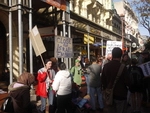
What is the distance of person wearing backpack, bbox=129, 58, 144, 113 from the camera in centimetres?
657

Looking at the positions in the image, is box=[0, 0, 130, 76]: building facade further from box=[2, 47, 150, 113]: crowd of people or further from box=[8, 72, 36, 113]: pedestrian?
box=[8, 72, 36, 113]: pedestrian

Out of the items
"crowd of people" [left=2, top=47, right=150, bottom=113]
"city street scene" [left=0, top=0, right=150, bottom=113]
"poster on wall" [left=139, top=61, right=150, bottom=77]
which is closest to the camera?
"crowd of people" [left=2, top=47, right=150, bottom=113]

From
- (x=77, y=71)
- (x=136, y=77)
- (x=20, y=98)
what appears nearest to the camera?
(x=20, y=98)

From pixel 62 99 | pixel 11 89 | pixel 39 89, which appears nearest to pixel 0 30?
pixel 39 89

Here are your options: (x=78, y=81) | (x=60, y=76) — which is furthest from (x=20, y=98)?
(x=78, y=81)

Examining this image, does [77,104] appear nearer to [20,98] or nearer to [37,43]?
[37,43]

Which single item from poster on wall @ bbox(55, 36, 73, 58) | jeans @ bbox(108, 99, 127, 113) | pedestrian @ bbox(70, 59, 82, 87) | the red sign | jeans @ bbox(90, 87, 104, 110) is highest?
the red sign

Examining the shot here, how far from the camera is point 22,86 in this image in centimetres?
383

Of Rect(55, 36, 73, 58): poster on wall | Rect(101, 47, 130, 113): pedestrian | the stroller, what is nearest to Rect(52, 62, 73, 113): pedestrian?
the stroller

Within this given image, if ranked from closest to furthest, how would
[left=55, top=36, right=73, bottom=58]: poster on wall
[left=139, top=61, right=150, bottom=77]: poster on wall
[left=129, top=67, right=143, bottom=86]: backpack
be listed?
[left=129, top=67, right=143, bottom=86]: backpack, [left=139, top=61, right=150, bottom=77]: poster on wall, [left=55, top=36, right=73, bottom=58]: poster on wall

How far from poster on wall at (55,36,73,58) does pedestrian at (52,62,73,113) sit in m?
2.67

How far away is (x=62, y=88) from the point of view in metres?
5.50

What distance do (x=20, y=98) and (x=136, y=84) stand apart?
3.96 m

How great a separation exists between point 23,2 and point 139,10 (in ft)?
56.9
